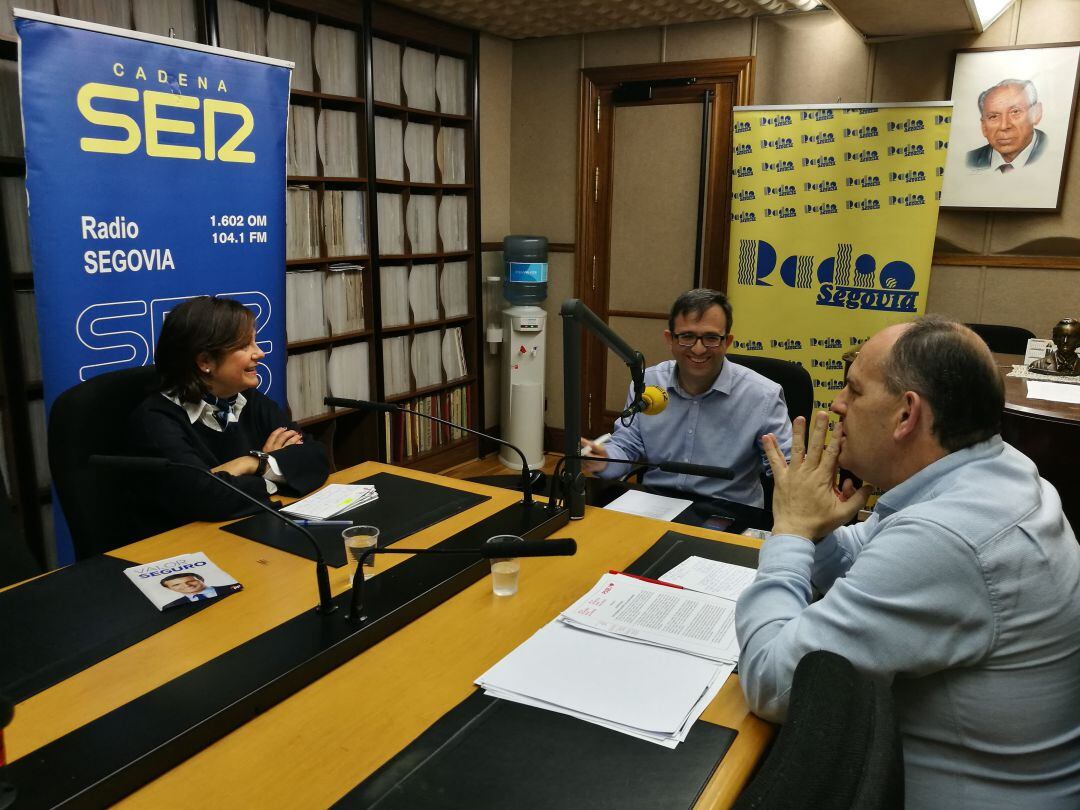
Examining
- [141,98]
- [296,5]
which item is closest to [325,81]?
[296,5]

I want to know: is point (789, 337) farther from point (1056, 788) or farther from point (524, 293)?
point (1056, 788)

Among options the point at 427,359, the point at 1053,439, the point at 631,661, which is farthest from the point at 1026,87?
the point at 631,661

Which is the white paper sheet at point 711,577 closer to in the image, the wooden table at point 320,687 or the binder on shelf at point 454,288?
the wooden table at point 320,687

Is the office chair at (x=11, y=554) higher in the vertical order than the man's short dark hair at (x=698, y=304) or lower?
lower

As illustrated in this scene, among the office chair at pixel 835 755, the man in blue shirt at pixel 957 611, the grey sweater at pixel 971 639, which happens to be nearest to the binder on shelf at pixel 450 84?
the man in blue shirt at pixel 957 611

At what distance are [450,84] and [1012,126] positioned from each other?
2.77 metres

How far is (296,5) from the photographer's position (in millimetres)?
3436

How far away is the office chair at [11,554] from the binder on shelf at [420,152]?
113 inches

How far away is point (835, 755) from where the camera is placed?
0.53 meters

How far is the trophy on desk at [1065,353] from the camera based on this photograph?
305 cm

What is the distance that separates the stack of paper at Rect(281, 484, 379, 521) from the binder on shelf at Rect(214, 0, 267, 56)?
2041mm

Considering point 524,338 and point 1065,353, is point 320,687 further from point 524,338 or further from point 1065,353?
point 524,338

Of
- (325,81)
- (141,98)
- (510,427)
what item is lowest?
(510,427)

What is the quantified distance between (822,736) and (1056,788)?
2.45 feet
